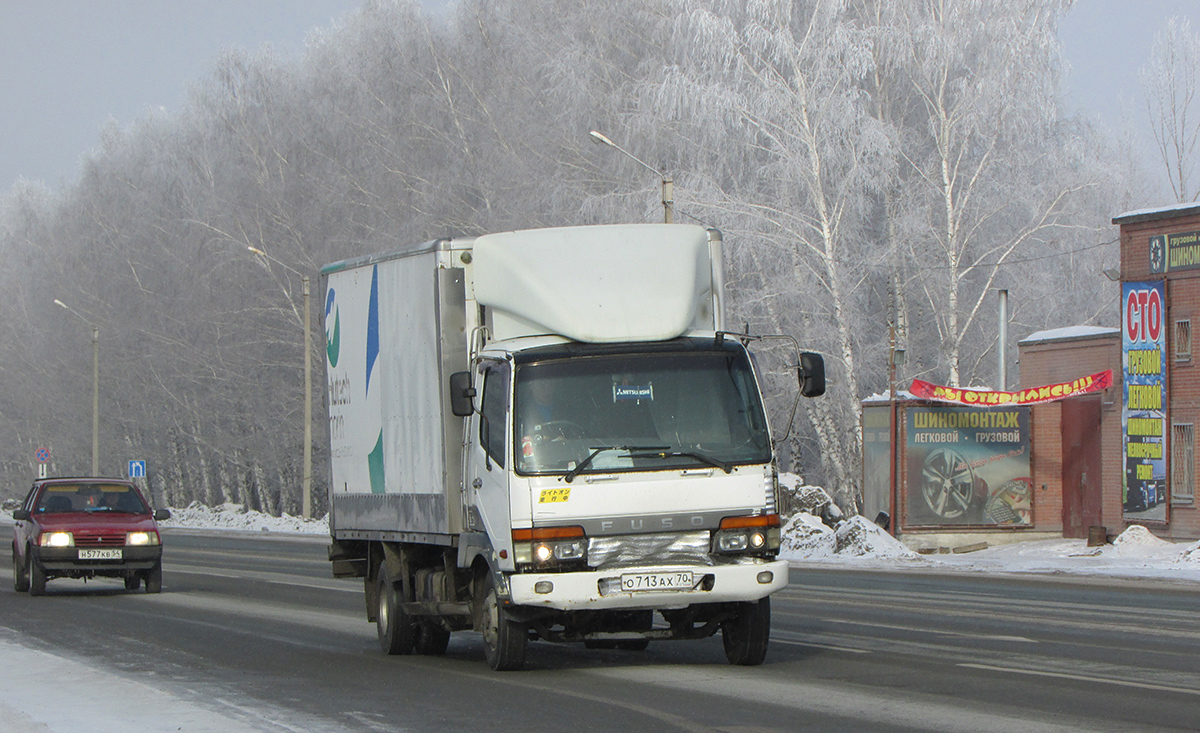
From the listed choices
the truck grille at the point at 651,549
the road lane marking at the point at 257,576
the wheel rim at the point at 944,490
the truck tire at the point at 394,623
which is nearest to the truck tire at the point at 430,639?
the truck tire at the point at 394,623

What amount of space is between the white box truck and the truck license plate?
1cm

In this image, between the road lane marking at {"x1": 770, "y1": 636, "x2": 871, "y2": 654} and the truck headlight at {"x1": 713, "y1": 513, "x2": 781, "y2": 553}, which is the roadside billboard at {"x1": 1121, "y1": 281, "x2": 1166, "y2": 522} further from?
the truck headlight at {"x1": 713, "y1": 513, "x2": 781, "y2": 553}

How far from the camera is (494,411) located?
11.2 m

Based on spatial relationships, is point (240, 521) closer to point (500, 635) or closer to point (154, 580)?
point (154, 580)

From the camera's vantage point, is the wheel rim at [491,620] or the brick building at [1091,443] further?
the brick building at [1091,443]

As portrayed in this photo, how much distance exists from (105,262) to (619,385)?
208 feet

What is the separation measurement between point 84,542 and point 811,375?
1367 cm

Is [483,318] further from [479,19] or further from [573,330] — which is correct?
[479,19]

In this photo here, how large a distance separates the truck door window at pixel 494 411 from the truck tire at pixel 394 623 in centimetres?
253

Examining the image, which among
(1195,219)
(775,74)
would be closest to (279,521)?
(775,74)

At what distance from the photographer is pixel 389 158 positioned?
177 feet

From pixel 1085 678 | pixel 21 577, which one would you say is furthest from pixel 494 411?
pixel 21 577

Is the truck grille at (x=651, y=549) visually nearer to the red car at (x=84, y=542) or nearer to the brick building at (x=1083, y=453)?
the red car at (x=84, y=542)

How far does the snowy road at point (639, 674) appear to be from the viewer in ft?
29.8
